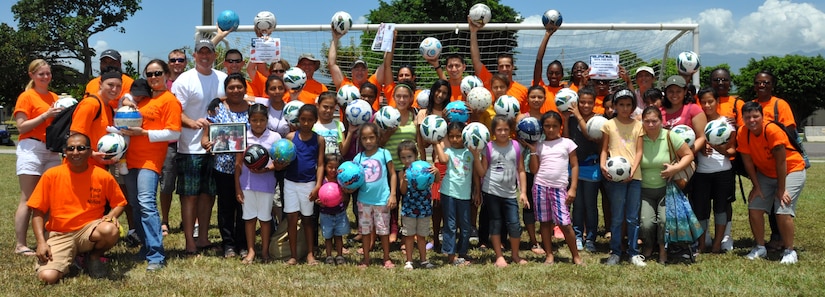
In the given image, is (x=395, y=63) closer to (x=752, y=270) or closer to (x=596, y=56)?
(x=596, y=56)

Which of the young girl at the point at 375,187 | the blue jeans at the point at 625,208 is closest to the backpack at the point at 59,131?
the young girl at the point at 375,187

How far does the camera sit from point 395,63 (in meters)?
12.9

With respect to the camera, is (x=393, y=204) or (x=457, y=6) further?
→ (x=457, y=6)

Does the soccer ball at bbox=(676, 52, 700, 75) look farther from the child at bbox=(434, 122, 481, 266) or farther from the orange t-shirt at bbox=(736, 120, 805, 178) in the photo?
the child at bbox=(434, 122, 481, 266)

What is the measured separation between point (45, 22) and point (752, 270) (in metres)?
52.9

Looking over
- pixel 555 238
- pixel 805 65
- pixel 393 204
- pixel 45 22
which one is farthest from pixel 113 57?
pixel 805 65

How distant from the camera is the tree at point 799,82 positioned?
49562 millimetres

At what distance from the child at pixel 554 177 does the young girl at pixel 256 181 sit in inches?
97.7

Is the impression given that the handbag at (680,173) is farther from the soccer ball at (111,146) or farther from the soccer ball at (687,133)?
the soccer ball at (111,146)

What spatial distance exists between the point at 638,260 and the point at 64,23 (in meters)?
51.6

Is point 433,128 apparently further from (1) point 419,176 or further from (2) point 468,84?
(2) point 468,84

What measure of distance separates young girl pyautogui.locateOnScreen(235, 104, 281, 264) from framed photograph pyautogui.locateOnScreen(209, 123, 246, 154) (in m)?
0.10

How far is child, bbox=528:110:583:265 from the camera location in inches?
227

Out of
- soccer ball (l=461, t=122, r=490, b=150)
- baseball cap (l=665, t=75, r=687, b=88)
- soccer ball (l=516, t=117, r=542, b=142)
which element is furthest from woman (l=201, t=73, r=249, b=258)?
baseball cap (l=665, t=75, r=687, b=88)
